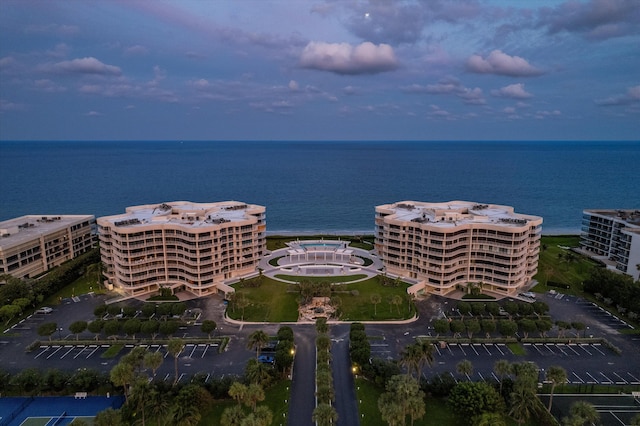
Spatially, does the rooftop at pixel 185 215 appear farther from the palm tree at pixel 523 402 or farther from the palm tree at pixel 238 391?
the palm tree at pixel 523 402

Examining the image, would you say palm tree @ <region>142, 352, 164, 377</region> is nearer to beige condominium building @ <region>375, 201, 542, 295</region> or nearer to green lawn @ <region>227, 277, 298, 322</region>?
green lawn @ <region>227, 277, 298, 322</region>

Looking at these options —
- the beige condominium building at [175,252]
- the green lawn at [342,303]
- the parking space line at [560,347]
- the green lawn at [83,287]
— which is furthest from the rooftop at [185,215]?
the parking space line at [560,347]

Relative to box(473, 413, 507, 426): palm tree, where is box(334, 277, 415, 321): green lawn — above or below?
below

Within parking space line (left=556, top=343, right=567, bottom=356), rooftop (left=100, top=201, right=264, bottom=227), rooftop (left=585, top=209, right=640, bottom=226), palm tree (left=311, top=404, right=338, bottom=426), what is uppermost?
rooftop (left=100, top=201, right=264, bottom=227)

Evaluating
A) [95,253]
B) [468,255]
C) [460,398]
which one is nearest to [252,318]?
[460,398]

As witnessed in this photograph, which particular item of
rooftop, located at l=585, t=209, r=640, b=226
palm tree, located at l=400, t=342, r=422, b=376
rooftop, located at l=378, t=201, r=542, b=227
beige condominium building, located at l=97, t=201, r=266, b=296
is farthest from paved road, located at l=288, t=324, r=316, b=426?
rooftop, located at l=585, t=209, r=640, b=226

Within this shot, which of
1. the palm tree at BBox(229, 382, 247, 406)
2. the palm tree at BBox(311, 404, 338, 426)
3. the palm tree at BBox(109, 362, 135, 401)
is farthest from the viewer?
the palm tree at BBox(109, 362, 135, 401)

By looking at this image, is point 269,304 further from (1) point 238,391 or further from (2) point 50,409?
(2) point 50,409
